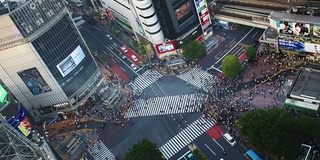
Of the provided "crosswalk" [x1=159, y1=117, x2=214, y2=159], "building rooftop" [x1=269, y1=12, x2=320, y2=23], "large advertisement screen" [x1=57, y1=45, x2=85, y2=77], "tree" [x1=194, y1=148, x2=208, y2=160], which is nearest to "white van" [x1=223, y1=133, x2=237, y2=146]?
"crosswalk" [x1=159, y1=117, x2=214, y2=159]

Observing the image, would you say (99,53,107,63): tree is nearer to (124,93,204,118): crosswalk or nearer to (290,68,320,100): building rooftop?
(124,93,204,118): crosswalk

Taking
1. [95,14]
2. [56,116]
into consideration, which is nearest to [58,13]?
[56,116]

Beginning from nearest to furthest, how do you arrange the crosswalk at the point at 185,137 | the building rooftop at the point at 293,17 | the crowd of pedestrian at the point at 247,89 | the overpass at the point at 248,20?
the crosswalk at the point at 185,137
the building rooftop at the point at 293,17
the crowd of pedestrian at the point at 247,89
the overpass at the point at 248,20

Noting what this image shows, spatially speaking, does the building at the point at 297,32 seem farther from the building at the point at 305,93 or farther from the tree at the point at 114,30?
the tree at the point at 114,30

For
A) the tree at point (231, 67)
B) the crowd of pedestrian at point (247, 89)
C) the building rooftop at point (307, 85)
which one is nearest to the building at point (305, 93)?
the building rooftop at point (307, 85)

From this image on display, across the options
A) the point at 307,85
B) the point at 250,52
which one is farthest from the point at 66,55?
the point at 307,85
